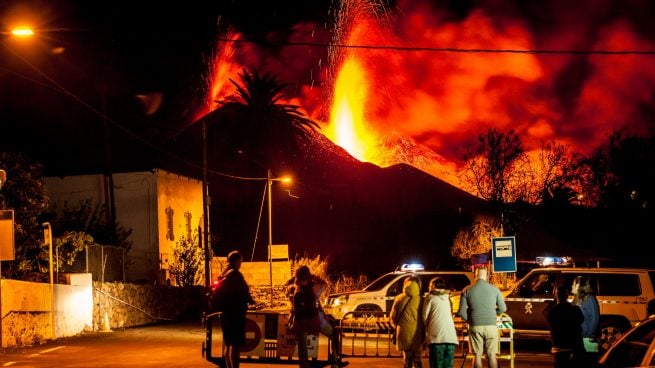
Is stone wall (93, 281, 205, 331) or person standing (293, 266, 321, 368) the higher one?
person standing (293, 266, 321, 368)

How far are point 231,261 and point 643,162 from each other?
155 ft

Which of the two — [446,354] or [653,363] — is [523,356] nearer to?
[446,354]

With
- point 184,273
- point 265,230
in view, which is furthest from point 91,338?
point 265,230

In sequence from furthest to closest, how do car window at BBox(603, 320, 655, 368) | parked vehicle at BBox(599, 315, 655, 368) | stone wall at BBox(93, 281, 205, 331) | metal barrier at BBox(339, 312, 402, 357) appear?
stone wall at BBox(93, 281, 205, 331), metal barrier at BBox(339, 312, 402, 357), car window at BBox(603, 320, 655, 368), parked vehicle at BBox(599, 315, 655, 368)

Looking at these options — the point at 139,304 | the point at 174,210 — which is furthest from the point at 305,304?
the point at 174,210

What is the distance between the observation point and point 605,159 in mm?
56094

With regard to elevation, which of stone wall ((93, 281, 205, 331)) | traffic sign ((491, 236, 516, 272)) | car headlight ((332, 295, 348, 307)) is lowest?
stone wall ((93, 281, 205, 331))

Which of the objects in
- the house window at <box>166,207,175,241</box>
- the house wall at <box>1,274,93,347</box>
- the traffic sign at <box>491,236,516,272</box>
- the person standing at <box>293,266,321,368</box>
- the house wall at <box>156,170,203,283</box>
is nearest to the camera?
the person standing at <box>293,266,321,368</box>

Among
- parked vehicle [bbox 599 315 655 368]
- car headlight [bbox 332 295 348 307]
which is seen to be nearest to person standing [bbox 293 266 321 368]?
parked vehicle [bbox 599 315 655 368]

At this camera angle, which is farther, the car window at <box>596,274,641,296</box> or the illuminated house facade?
the illuminated house facade

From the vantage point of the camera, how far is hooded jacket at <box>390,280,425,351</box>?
11977 mm

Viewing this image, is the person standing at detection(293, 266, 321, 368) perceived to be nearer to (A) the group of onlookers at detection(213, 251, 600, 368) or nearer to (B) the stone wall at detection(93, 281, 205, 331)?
(A) the group of onlookers at detection(213, 251, 600, 368)

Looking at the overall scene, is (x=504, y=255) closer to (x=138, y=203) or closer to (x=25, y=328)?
(x=25, y=328)

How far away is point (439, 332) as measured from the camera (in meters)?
11.7
